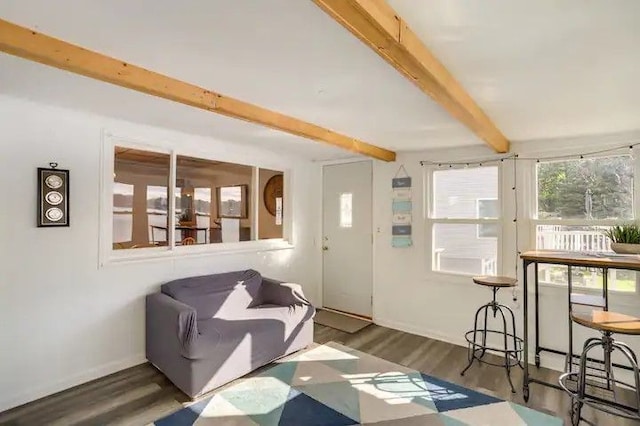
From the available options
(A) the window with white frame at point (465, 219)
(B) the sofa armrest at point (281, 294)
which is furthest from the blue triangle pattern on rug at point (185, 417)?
(A) the window with white frame at point (465, 219)

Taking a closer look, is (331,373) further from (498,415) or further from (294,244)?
(294,244)

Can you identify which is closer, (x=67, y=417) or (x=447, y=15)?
(x=447, y=15)

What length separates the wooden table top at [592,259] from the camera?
2.30 meters

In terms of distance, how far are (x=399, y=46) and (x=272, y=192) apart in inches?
136

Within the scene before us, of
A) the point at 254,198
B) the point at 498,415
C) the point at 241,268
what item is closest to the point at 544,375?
the point at 498,415

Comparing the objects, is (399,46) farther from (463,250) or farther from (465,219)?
(463,250)

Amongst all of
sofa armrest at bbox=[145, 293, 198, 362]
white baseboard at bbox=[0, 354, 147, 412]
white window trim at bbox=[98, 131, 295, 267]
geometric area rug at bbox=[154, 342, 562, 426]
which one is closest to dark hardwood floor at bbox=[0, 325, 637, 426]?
white baseboard at bbox=[0, 354, 147, 412]

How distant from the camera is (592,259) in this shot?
2441 mm

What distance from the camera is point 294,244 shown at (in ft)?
15.8

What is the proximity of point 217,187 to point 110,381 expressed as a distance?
2.17 meters

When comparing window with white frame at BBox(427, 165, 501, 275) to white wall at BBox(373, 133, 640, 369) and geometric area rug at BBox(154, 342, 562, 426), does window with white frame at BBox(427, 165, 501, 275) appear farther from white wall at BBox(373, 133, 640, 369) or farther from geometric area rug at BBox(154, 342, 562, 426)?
geometric area rug at BBox(154, 342, 562, 426)

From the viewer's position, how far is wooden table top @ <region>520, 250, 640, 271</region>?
230cm

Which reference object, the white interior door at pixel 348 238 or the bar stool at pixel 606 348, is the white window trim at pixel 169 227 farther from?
the bar stool at pixel 606 348

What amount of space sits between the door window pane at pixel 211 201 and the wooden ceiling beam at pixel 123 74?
140cm
